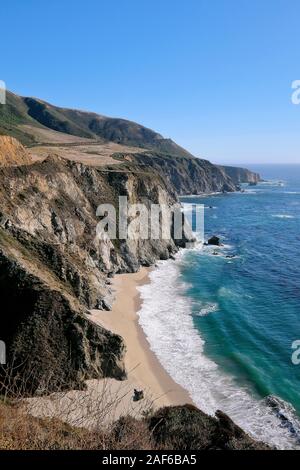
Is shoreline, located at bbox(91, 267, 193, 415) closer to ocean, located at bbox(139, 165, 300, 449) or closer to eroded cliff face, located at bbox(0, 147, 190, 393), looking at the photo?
ocean, located at bbox(139, 165, 300, 449)

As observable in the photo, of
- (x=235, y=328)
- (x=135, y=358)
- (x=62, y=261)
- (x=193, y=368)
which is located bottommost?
(x=193, y=368)

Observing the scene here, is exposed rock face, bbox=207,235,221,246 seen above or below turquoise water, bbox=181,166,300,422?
above

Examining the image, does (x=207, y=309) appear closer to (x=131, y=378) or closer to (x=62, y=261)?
(x=62, y=261)

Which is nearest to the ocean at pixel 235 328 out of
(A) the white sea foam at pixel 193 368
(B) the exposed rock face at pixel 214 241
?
(A) the white sea foam at pixel 193 368

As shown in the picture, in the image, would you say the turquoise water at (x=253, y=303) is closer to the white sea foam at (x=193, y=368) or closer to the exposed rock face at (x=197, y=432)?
the white sea foam at (x=193, y=368)

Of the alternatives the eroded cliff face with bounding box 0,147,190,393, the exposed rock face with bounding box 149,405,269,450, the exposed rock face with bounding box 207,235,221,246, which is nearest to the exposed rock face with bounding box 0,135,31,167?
the eroded cliff face with bounding box 0,147,190,393

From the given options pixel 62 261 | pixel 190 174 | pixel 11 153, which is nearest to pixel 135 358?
pixel 62 261

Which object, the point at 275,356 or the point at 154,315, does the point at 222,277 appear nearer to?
the point at 154,315

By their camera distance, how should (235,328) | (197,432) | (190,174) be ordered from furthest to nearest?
(190,174)
(235,328)
(197,432)
